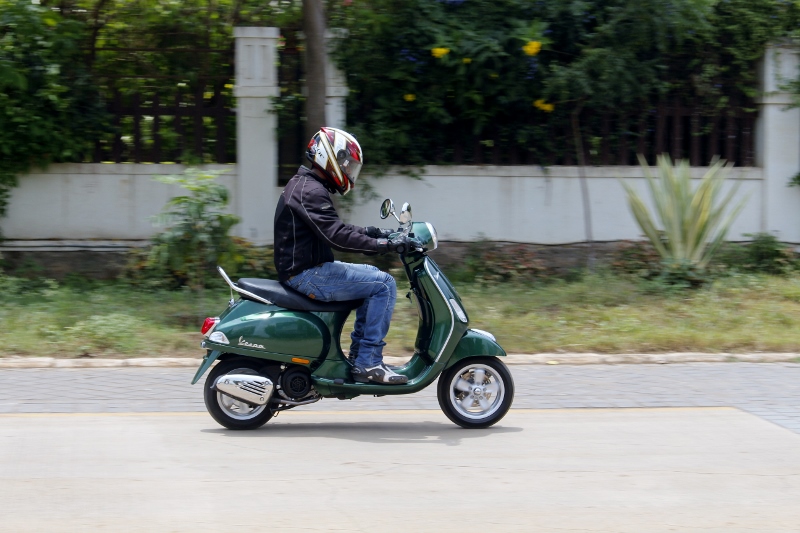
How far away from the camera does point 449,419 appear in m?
6.50

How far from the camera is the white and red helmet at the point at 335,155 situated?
6.08 m

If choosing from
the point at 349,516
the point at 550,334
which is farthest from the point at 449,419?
the point at 550,334

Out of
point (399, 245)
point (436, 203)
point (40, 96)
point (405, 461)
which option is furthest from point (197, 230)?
point (405, 461)

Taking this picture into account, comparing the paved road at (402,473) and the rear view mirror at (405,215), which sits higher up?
the rear view mirror at (405,215)

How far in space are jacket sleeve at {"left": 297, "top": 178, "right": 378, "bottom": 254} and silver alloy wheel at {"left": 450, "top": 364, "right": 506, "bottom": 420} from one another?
106 centimetres

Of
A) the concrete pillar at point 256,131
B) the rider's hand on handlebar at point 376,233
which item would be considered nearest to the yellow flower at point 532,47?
the concrete pillar at point 256,131

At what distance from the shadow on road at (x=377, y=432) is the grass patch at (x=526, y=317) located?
4.65 ft

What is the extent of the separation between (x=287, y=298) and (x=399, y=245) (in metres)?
0.83

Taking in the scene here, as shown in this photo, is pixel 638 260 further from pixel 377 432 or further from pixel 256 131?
pixel 377 432

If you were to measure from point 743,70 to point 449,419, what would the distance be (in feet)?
26.9

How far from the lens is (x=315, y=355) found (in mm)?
6078

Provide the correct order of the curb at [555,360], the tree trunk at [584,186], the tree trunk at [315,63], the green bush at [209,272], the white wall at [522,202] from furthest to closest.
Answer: the tree trunk at [584,186] → the white wall at [522,202] → the tree trunk at [315,63] → the green bush at [209,272] → the curb at [555,360]

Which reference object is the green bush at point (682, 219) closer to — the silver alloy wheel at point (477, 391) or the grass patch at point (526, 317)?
the grass patch at point (526, 317)

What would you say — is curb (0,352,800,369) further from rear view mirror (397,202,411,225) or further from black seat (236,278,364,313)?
rear view mirror (397,202,411,225)
